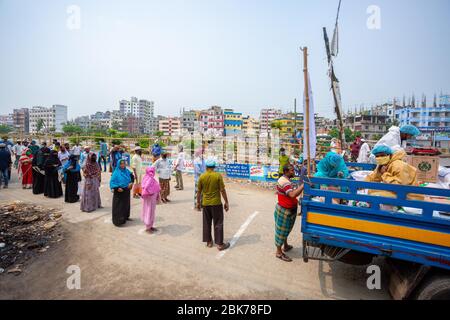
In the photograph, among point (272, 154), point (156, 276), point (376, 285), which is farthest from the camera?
point (272, 154)

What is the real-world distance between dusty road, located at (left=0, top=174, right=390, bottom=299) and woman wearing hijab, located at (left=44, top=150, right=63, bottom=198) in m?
2.77

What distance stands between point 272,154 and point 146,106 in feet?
457

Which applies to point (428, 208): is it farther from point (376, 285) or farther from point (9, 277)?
point (9, 277)

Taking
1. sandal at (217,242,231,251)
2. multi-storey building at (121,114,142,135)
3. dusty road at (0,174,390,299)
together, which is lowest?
dusty road at (0,174,390,299)

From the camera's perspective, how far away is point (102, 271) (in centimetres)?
392

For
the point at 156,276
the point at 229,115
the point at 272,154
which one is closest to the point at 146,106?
the point at 229,115

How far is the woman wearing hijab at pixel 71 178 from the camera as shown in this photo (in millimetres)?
7492

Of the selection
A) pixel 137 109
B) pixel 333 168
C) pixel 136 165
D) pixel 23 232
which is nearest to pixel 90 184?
pixel 136 165

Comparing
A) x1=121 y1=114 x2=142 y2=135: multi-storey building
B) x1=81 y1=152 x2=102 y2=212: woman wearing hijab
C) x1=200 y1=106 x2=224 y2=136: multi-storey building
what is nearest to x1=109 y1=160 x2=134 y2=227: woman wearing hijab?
x1=81 y1=152 x2=102 y2=212: woman wearing hijab

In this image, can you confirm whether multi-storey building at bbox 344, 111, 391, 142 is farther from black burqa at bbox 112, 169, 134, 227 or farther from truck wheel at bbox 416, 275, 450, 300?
truck wheel at bbox 416, 275, 450, 300

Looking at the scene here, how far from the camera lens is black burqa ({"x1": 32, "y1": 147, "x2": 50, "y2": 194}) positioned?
8.46 metres
